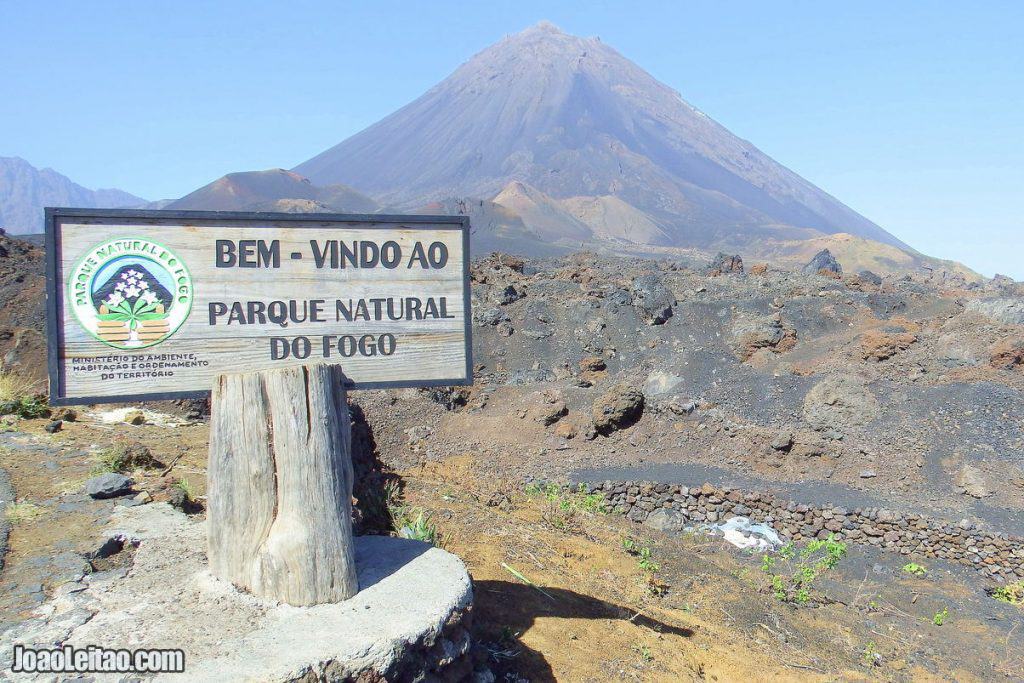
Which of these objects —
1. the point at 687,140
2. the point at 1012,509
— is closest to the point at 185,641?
the point at 1012,509

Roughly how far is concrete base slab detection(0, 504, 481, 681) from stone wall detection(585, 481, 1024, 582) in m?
6.71

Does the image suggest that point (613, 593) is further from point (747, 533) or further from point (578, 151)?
point (578, 151)

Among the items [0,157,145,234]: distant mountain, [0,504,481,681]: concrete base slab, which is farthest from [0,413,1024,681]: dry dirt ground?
[0,157,145,234]: distant mountain

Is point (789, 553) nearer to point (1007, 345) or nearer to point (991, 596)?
point (991, 596)

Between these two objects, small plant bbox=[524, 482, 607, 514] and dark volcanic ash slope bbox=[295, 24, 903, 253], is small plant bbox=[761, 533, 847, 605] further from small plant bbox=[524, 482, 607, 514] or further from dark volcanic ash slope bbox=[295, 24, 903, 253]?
dark volcanic ash slope bbox=[295, 24, 903, 253]

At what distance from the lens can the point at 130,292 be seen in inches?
125

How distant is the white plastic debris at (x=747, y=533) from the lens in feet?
29.3

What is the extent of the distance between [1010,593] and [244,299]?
8.09 meters

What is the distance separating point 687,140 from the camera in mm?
130250

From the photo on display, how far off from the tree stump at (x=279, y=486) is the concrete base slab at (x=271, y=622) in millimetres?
108

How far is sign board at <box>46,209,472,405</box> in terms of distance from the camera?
3064 millimetres

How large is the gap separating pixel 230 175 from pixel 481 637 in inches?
3276

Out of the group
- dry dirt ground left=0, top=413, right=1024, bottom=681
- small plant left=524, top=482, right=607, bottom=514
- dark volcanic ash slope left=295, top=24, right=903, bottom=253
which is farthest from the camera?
dark volcanic ash slope left=295, top=24, right=903, bottom=253

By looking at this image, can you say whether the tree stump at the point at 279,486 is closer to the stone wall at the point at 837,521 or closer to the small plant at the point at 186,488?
the small plant at the point at 186,488
